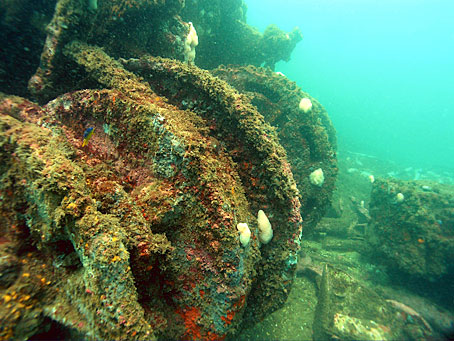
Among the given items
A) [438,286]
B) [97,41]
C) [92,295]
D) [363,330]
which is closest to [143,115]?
[92,295]

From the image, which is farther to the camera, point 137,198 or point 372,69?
point 372,69

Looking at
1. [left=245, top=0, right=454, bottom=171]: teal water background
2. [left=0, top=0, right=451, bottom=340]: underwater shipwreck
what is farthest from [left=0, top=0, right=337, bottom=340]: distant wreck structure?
[left=245, top=0, right=454, bottom=171]: teal water background

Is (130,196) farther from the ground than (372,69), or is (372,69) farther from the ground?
(372,69)

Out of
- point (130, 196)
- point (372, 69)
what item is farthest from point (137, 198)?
point (372, 69)

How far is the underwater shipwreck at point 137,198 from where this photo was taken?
208 centimetres

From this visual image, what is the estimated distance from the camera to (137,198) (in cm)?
297

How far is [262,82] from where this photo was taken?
8086mm

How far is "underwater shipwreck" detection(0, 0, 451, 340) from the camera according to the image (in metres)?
2.08

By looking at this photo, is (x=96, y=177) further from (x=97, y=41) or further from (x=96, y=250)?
(x=97, y=41)

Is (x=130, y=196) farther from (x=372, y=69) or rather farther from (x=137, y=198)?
(x=372, y=69)

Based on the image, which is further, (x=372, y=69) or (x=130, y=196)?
(x=372, y=69)

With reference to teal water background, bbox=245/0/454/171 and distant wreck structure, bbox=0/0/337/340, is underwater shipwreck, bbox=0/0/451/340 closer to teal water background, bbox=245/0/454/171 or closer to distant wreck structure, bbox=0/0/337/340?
distant wreck structure, bbox=0/0/337/340

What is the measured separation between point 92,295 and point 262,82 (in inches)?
318

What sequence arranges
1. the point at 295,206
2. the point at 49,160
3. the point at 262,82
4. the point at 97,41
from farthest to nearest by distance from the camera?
1. the point at 262,82
2. the point at 97,41
3. the point at 295,206
4. the point at 49,160
